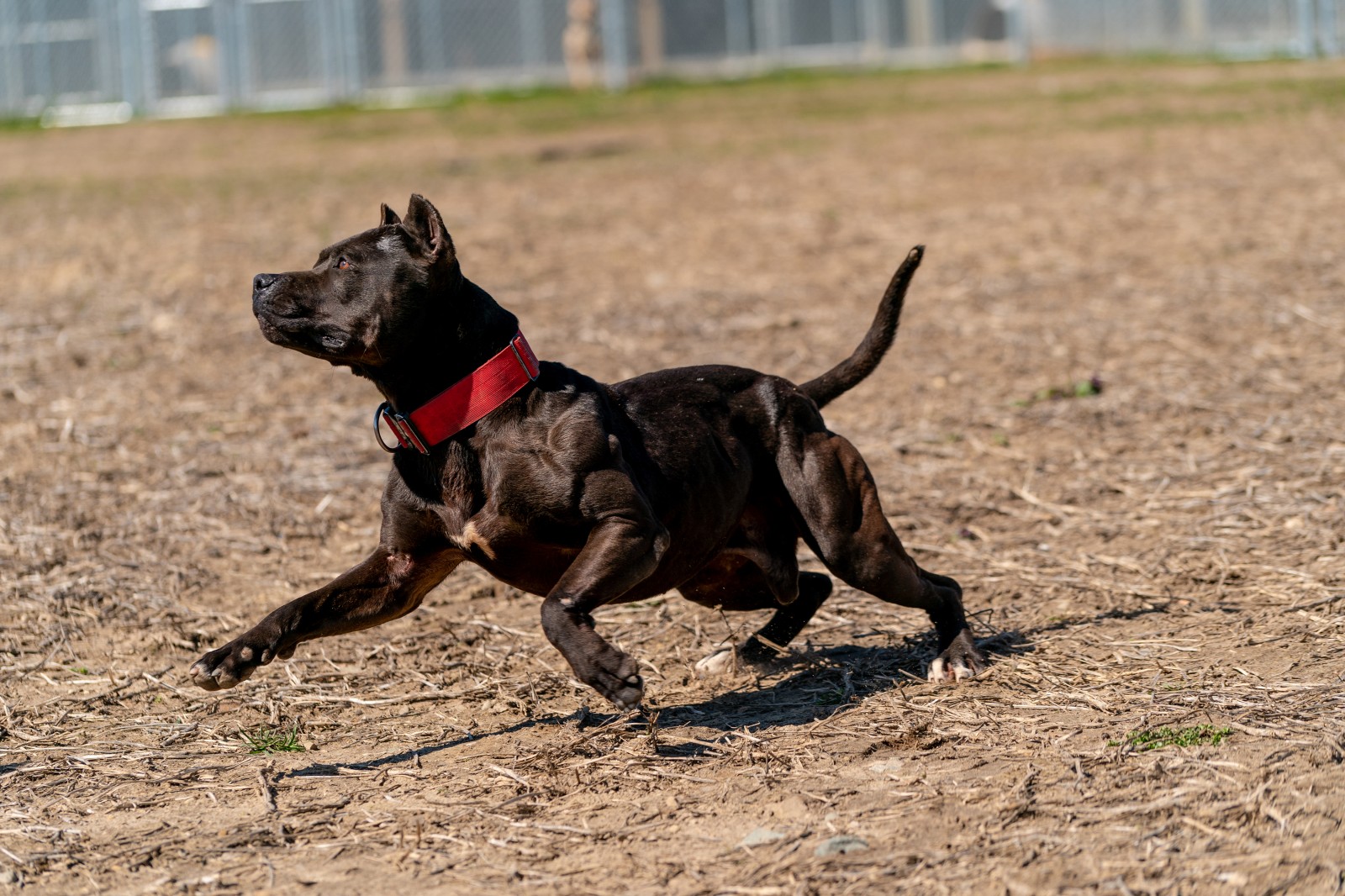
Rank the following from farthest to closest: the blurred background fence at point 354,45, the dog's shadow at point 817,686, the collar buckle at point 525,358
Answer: the blurred background fence at point 354,45, the dog's shadow at point 817,686, the collar buckle at point 525,358

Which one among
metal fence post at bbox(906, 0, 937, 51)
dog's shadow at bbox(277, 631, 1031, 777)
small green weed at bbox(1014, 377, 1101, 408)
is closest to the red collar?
dog's shadow at bbox(277, 631, 1031, 777)

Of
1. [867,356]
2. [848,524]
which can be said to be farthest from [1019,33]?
[848,524]

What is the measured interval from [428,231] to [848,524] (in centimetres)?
179

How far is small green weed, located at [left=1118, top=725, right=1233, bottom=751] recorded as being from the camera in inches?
176

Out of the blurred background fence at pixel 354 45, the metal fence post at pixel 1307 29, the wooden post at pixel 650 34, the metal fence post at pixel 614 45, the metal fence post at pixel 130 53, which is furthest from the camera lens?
the wooden post at pixel 650 34

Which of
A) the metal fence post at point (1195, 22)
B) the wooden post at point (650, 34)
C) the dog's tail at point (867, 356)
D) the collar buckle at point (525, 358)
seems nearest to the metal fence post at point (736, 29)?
the wooden post at point (650, 34)

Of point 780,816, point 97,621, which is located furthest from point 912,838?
point 97,621

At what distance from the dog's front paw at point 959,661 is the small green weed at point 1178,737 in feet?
2.95

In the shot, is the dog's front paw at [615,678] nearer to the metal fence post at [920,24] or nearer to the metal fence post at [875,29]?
the metal fence post at [875,29]

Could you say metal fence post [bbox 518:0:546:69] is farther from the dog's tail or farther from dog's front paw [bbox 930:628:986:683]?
dog's front paw [bbox 930:628:986:683]

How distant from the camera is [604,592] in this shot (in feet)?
15.2

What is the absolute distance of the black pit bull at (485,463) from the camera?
15.4ft

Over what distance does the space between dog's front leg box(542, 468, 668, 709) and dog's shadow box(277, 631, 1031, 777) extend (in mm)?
411

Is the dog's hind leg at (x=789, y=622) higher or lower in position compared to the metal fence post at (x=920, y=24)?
lower
